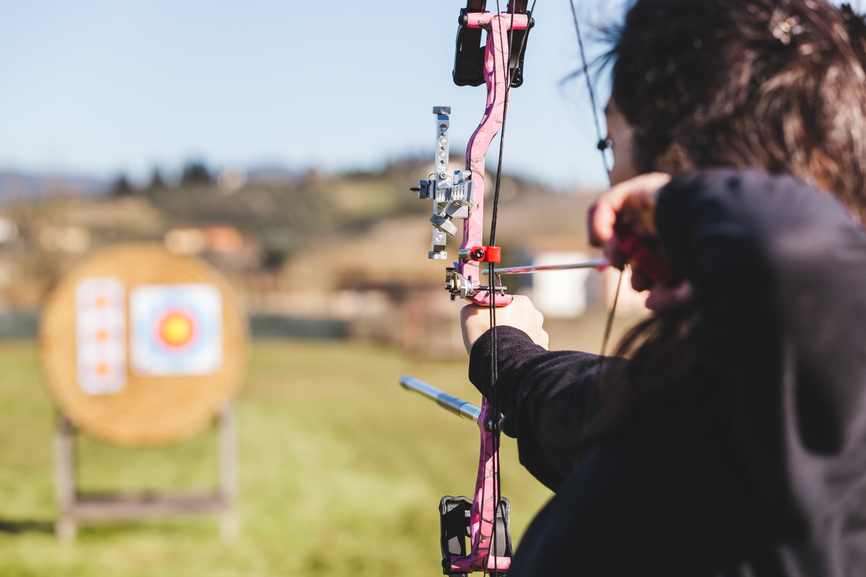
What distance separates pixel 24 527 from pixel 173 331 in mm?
1139

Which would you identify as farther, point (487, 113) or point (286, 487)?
point (286, 487)

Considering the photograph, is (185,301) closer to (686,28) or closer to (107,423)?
(107,423)

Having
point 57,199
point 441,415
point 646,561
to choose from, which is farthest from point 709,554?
point 57,199

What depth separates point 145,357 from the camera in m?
3.83

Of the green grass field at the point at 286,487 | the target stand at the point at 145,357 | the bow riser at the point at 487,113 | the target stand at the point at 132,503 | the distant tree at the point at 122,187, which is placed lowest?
the green grass field at the point at 286,487

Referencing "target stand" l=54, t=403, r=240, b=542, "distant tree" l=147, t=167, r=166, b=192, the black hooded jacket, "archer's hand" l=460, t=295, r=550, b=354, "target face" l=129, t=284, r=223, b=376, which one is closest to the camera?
the black hooded jacket

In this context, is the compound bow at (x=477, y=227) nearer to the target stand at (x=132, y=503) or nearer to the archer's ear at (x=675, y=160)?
the archer's ear at (x=675, y=160)

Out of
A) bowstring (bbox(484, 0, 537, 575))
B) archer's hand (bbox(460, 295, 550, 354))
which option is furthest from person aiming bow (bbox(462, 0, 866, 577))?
archer's hand (bbox(460, 295, 550, 354))

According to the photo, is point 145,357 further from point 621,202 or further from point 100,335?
point 621,202

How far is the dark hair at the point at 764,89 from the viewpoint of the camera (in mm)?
431

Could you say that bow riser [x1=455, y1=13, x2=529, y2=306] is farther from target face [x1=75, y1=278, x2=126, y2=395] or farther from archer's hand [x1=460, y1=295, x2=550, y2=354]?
target face [x1=75, y1=278, x2=126, y2=395]

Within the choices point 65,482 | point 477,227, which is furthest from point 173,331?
point 477,227

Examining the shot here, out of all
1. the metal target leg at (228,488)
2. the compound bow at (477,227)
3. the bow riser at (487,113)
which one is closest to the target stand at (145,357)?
the metal target leg at (228,488)

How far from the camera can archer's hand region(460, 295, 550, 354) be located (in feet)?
2.93
